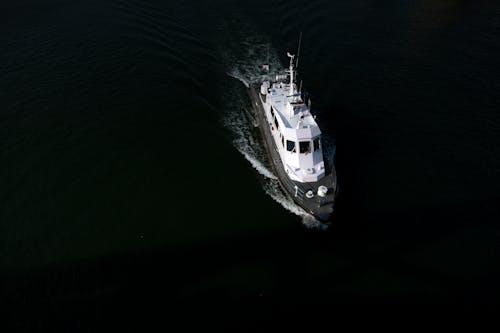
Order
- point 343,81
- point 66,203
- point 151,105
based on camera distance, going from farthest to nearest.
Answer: point 343,81 < point 151,105 < point 66,203

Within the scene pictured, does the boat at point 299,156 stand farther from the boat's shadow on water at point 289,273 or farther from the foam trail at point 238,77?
the foam trail at point 238,77

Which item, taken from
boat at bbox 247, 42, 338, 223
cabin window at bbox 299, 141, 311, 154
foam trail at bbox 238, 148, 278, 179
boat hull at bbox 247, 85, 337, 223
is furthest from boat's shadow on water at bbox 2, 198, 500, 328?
foam trail at bbox 238, 148, 278, 179

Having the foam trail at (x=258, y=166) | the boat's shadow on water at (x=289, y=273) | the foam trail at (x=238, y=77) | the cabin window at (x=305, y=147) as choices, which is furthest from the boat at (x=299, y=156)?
the foam trail at (x=238, y=77)

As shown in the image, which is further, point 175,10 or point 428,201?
point 175,10

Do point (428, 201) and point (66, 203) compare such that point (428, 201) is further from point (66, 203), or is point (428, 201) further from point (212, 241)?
point (66, 203)

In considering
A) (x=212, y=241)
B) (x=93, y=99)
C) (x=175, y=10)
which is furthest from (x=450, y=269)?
(x=175, y=10)

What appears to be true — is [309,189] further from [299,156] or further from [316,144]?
[316,144]

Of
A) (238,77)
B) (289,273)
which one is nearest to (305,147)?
(289,273)

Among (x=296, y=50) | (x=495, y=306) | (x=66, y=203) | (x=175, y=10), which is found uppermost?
(x=175, y=10)

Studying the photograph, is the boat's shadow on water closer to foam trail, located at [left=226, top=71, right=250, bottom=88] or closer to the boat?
the boat
